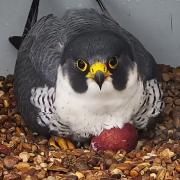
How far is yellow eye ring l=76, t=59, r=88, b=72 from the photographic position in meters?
3.14

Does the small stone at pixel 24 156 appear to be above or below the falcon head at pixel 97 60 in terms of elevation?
below

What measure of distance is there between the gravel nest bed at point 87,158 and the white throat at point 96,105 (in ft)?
Result: 0.45

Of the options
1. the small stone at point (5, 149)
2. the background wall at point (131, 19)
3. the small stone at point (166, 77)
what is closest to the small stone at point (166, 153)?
the small stone at point (5, 149)

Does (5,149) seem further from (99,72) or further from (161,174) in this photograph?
(161,174)

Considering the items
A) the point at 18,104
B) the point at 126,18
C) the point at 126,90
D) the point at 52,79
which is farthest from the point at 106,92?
the point at 126,18

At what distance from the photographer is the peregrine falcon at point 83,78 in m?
3.17

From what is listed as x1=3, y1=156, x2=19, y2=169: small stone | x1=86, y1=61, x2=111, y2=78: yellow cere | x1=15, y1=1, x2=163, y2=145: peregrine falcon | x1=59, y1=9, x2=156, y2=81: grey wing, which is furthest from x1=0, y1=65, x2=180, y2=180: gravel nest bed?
x1=86, y1=61, x2=111, y2=78: yellow cere

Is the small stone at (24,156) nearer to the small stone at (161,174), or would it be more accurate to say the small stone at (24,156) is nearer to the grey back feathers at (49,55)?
the grey back feathers at (49,55)

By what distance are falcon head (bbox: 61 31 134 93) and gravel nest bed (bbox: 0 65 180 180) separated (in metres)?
0.35

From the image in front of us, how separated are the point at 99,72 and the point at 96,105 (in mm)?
304

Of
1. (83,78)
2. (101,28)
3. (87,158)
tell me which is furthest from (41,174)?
(101,28)

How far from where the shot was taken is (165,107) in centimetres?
389

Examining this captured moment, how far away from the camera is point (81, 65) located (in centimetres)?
316

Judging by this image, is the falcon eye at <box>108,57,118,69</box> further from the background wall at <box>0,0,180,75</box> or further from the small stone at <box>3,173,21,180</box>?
the background wall at <box>0,0,180,75</box>
